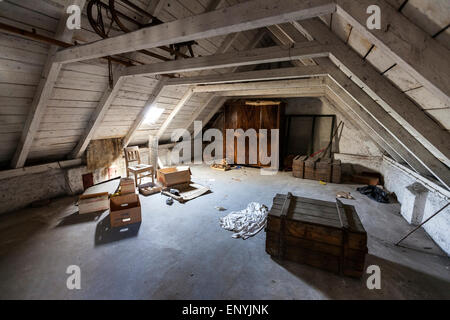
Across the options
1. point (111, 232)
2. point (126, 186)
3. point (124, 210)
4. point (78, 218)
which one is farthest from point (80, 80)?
point (111, 232)

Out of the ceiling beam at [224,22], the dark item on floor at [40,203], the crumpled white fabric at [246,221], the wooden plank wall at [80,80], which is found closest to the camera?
the ceiling beam at [224,22]

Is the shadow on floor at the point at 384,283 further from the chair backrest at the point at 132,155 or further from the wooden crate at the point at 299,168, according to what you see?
the chair backrest at the point at 132,155

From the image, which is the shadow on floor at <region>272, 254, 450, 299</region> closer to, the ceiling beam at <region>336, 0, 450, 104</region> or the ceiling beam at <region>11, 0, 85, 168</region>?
the ceiling beam at <region>336, 0, 450, 104</region>

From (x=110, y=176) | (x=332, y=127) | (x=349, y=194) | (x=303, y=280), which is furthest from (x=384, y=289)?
(x=110, y=176)

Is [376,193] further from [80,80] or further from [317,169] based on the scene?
[80,80]

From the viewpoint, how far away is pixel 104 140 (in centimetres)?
461

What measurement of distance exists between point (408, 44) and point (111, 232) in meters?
3.33

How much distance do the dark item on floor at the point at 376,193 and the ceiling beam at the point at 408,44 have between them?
363 centimetres

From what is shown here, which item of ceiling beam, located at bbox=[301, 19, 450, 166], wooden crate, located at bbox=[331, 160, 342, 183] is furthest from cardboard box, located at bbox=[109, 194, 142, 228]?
wooden crate, located at bbox=[331, 160, 342, 183]

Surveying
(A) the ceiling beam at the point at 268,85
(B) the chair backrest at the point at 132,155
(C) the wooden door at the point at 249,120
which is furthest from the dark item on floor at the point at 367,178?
(B) the chair backrest at the point at 132,155

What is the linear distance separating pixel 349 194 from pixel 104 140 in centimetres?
542

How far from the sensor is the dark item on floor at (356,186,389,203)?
3854mm

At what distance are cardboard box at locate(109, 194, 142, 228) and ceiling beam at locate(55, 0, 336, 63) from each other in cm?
201

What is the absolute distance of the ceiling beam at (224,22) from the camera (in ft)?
3.37
